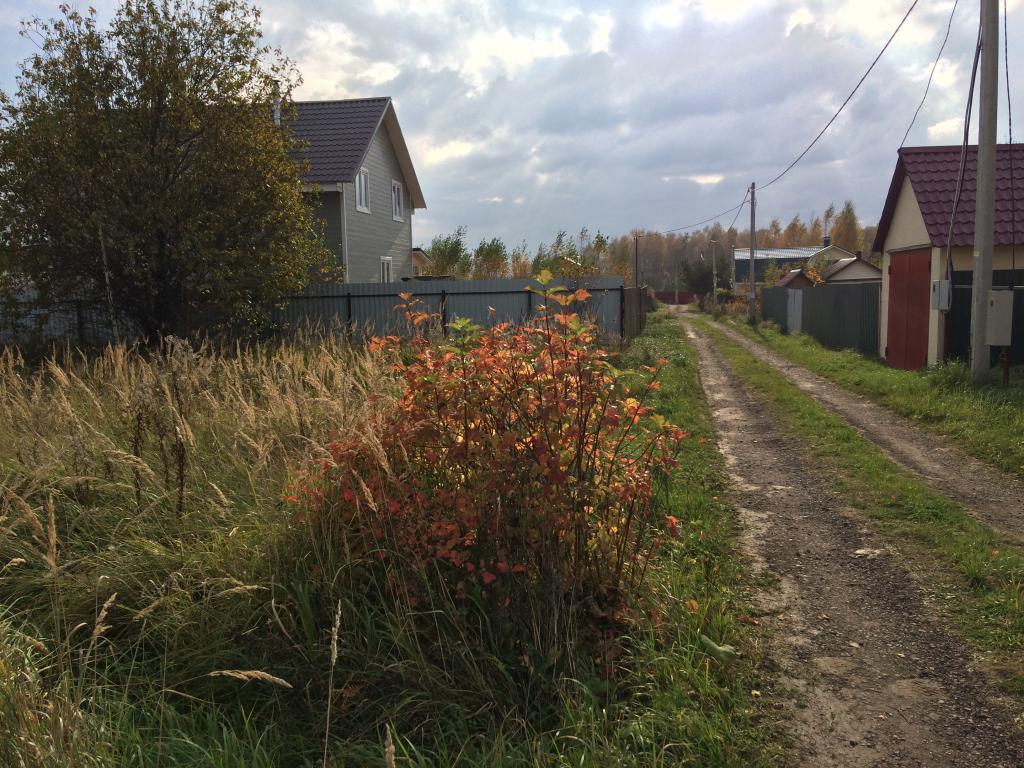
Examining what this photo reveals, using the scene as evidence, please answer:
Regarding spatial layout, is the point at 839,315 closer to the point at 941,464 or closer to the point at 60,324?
the point at 941,464

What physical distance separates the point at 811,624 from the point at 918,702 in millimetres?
770

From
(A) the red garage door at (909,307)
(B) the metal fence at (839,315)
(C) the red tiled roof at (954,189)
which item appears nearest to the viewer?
(C) the red tiled roof at (954,189)

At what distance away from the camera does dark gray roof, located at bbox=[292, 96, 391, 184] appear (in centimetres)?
2111

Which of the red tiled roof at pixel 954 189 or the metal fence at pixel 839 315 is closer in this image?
the red tiled roof at pixel 954 189

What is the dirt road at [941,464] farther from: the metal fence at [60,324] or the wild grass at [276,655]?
the metal fence at [60,324]

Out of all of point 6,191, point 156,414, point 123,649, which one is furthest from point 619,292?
point 123,649

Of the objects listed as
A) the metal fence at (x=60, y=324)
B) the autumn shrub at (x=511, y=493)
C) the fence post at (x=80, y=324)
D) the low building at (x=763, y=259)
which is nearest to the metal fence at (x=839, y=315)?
the autumn shrub at (x=511, y=493)

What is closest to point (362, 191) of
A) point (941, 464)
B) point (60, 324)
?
point (60, 324)

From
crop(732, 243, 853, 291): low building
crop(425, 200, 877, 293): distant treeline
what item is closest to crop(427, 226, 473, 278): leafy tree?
crop(425, 200, 877, 293): distant treeline

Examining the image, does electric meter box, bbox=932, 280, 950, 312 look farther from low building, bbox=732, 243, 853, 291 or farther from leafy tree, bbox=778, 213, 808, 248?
leafy tree, bbox=778, 213, 808, 248

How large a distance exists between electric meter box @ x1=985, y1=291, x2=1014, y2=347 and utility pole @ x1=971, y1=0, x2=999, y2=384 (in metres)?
0.07

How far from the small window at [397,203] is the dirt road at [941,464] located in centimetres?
1880

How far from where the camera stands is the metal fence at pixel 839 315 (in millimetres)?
16531

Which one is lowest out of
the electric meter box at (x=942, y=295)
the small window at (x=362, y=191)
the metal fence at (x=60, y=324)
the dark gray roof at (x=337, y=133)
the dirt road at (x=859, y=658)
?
the dirt road at (x=859, y=658)
